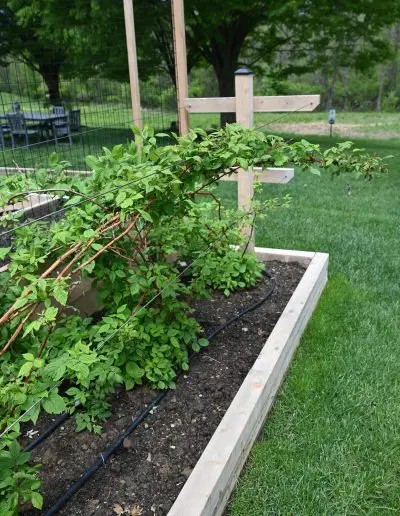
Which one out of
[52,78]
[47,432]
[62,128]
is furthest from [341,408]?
[62,128]

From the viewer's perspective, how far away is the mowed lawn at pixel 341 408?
2127mm

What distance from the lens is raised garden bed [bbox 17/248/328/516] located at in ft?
6.42


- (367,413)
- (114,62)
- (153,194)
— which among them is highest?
(114,62)

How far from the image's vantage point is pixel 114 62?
759 centimetres

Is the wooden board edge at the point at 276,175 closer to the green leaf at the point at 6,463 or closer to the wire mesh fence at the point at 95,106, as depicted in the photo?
the wire mesh fence at the point at 95,106

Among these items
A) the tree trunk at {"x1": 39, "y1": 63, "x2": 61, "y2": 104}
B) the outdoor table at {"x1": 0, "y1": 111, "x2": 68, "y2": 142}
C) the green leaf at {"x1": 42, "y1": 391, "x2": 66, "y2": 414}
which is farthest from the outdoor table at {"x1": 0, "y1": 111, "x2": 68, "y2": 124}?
the green leaf at {"x1": 42, "y1": 391, "x2": 66, "y2": 414}

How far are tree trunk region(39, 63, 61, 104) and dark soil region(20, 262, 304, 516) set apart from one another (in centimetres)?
606

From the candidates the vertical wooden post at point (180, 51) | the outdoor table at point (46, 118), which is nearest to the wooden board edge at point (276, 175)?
the vertical wooden post at point (180, 51)

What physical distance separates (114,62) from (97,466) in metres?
6.73

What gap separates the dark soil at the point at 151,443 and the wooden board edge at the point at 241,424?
0.45 ft

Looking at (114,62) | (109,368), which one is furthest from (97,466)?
(114,62)

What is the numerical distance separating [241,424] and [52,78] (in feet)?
26.2

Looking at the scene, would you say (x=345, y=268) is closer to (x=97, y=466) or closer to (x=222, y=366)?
(x=222, y=366)

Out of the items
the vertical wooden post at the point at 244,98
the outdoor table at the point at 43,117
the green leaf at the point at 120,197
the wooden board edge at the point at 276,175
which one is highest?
the vertical wooden post at the point at 244,98
